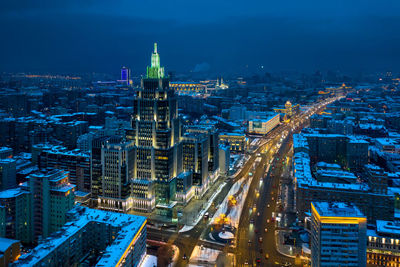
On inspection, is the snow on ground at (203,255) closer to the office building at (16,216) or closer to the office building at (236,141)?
the office building at (16,216)

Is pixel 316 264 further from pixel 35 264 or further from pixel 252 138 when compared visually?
pixel 252 138

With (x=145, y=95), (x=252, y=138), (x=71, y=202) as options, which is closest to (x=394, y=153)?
(x=252, y=138)

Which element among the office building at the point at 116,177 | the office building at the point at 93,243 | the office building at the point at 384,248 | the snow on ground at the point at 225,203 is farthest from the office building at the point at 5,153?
the office building at the point at 384,248

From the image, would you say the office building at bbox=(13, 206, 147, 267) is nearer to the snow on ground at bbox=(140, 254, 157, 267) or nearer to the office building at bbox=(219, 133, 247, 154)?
the snow on ground at bbox=(140, 254, 157, 267)

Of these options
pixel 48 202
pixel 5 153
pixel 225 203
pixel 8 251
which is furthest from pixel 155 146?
pixel 5 153

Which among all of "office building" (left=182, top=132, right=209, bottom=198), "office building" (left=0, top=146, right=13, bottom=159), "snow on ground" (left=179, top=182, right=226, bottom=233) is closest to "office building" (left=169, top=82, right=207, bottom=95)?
"office building" (left=0, top=146, right=13, bottom=159)

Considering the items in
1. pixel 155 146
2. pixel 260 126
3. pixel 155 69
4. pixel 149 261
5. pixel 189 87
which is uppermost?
pixel 189 87

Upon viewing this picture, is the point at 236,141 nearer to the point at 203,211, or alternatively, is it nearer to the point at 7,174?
the point at 203,211
